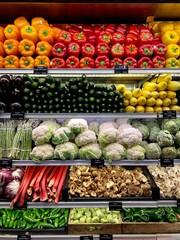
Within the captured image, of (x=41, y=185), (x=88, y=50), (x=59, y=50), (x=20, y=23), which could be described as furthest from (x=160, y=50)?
(x=41, y=185)

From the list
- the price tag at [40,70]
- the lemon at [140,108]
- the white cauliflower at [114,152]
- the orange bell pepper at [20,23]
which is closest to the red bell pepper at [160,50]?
the lemon at [140,108]

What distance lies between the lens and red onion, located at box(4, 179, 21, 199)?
211 centimetres

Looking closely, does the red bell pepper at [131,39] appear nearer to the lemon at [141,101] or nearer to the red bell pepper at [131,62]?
the red bell pepper at [131,62]

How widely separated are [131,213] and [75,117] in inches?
43.5

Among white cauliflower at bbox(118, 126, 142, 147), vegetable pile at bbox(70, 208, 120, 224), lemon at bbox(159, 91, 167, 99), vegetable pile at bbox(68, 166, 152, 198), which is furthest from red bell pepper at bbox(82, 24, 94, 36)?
vegetable pile at bbox(70, 208, 120, 224)

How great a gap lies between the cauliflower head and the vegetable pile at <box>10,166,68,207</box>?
328mm

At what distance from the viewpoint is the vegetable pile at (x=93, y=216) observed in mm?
2139

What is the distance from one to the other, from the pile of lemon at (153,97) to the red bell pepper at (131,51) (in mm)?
301

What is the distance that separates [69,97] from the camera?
2008mm

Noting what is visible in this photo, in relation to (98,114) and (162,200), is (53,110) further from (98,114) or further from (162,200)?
(162,200)

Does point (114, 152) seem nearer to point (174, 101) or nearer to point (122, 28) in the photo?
point (174, 101)

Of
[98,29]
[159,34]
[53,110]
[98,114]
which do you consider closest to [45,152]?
[53,110]

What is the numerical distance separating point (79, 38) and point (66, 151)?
107 cm

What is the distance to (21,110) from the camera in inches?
77.9
